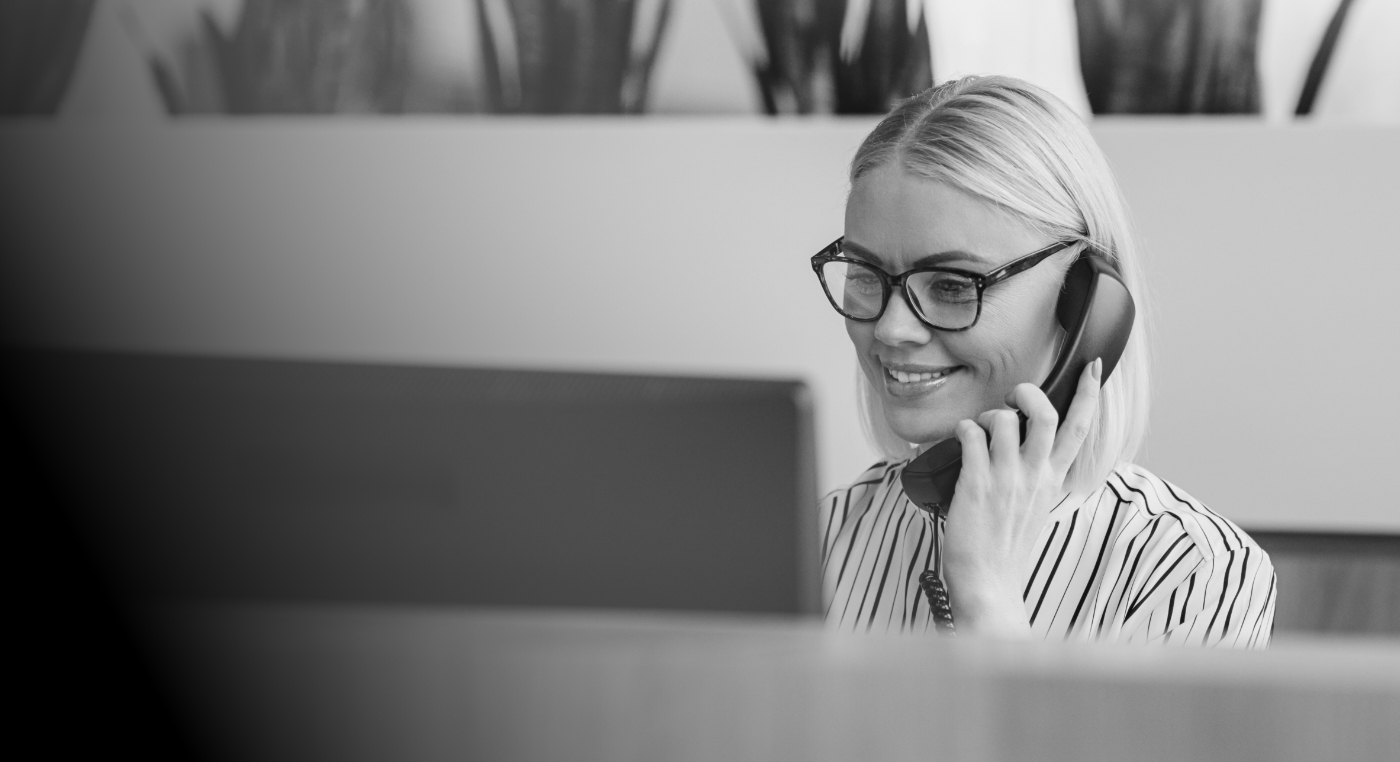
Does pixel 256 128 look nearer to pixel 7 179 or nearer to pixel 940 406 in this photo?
pixel 7 179

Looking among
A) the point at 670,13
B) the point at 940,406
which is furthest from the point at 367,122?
the point at 940,406

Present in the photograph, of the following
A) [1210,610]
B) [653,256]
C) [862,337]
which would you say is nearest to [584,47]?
[653,256]

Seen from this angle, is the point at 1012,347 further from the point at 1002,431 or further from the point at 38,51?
the point at 38,51

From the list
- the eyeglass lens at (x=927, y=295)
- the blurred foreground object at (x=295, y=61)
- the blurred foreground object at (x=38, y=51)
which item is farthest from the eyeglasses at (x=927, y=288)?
the blurred foreground object at (x=38, y=51)

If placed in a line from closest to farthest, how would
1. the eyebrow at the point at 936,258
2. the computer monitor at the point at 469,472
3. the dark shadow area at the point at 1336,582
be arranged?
the computer monitor at the point at 469,472
the eyebrow at the point at 936,258
the dark shadow area at the point at 1336,582

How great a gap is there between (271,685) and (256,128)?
742 mm

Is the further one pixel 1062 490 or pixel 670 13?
pixel 670 13

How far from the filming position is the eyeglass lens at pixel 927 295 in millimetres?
587

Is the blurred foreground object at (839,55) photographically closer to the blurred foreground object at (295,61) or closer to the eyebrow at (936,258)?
the eyebrow at (936,258)

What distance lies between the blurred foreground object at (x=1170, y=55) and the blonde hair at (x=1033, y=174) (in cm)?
4

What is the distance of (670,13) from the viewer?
0.78m

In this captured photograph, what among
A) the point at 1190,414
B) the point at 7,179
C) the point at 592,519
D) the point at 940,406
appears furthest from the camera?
the point at 7,179

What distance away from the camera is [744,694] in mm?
150

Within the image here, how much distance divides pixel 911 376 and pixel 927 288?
0.06m
